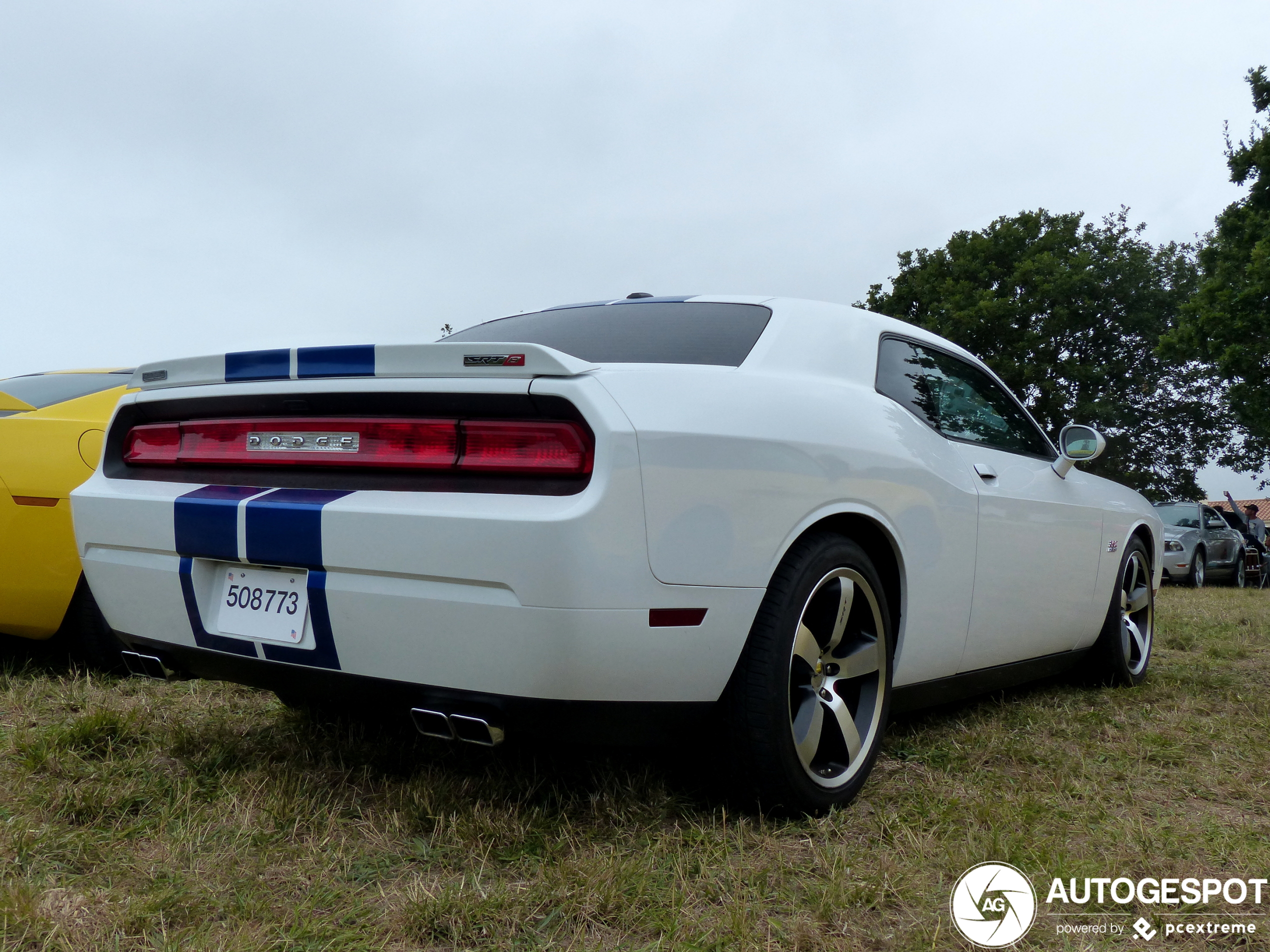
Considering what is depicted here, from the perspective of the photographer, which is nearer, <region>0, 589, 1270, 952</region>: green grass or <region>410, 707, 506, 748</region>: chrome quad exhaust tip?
<region>0, 589, 1270, 952</region>: green grass

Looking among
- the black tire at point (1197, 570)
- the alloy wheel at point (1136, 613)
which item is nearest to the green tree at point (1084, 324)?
the black tire at point (1197, 570)

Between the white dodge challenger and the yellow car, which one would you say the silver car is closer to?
the white dodge challenger

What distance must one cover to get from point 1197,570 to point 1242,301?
4774 millimetres

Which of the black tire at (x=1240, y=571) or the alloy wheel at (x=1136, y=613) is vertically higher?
the alloy wheel at (x=1136, y=613)

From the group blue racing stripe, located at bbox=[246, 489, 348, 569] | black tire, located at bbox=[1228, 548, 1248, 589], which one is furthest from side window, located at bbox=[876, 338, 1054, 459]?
black tire, located at bbox=[1228, 548, 1248, 589]

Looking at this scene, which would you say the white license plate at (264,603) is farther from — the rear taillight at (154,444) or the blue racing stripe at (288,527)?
the rear taillight at (154,444)

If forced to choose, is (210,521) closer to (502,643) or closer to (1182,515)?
(502,643)

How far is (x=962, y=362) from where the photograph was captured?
3.81m

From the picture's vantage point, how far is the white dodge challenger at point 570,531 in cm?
210

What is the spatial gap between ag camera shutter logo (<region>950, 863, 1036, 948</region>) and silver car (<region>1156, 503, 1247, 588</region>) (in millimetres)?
15490

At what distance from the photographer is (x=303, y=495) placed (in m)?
2.34

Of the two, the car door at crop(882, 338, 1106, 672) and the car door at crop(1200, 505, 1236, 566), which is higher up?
the car door at crop(882, 338, 1106, 672)

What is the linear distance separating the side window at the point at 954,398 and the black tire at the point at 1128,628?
89 cm

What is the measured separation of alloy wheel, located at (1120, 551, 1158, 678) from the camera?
4.63 m
